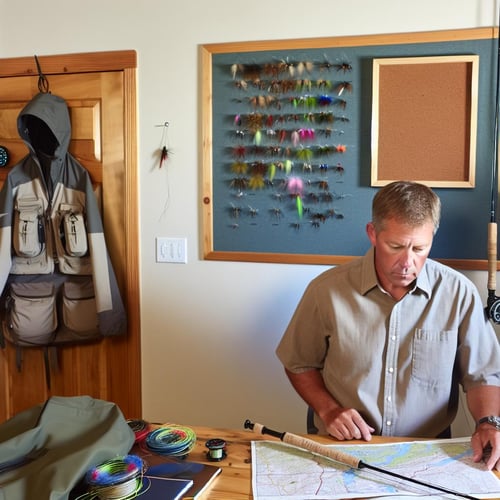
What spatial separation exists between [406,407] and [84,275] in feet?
5.18

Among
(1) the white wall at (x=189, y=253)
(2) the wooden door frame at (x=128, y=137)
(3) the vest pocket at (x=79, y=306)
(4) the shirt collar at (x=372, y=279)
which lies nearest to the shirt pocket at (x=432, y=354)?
(4) the shirt collar at (x=372, y=279)

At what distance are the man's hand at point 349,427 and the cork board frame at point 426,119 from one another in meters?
1.09

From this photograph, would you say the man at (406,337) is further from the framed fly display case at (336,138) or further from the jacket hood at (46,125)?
the jacket hood at (46,125)

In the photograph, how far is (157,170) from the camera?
100 inches

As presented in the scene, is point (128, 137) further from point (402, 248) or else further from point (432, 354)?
point (432, 354)

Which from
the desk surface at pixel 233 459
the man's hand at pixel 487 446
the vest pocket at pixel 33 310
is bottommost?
the desk surface at pixel 233 459

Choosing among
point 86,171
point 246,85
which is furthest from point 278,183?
point 86,171

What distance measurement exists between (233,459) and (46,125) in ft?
6.13

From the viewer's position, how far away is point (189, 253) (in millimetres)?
2545

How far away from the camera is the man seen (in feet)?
5.32

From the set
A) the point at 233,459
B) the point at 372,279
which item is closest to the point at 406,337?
the point at 372,279

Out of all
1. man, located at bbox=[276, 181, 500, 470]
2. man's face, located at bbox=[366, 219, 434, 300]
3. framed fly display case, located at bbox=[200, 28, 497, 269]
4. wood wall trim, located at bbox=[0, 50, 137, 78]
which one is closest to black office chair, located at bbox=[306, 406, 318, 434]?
man, located at bbox=[276, 181, 500, 470]

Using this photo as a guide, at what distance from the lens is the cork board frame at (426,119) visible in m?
2.20

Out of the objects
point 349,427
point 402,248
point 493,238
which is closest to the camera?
point 349,427
